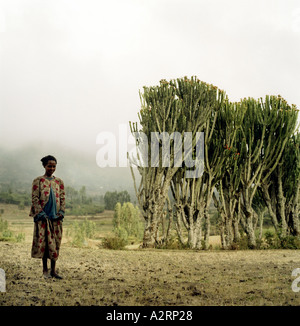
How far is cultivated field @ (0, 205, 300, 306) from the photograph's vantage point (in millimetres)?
4180

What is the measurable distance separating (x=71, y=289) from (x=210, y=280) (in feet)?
7.84

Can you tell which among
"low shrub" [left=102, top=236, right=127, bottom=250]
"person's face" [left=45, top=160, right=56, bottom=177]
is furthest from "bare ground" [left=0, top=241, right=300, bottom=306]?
"low shrub" [left=102, top=236, right=127, bottom=250]

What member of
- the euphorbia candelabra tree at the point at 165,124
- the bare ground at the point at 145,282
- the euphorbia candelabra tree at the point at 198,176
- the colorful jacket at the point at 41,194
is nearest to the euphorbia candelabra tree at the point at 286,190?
the euphorbia candelabra tree at the point at 198,176

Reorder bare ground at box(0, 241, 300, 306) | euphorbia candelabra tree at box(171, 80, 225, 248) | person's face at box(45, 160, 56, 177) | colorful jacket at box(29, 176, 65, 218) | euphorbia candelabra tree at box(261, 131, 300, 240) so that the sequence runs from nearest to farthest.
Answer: bare ground at box(0, 241, 300, 306), colorful jacket at box(29, 176, 65, 218), person's face at box(45, 160, 56, 177), euphorbia candelabra tree at box(171, 80, 225, 248), euphorbia candelabra tree at box(261, 131, 300, 240)

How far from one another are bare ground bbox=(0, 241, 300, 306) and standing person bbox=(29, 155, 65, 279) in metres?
0.55

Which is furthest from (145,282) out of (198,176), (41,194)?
(198,176)

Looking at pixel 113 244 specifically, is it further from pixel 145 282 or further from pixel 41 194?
pixel 41 194

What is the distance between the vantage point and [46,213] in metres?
5.07

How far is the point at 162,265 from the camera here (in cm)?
721

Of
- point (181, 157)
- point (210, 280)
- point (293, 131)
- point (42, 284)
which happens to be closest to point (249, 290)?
point (210, 280)

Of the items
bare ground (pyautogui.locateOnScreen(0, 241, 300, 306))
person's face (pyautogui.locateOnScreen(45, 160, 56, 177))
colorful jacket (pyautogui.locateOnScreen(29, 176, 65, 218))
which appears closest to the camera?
bare ground (pyautogui.locateOnScreen(0, 241, 300, 306))

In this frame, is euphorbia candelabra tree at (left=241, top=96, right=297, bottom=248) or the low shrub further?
euphorbia candelabra tree at (left=241, top=96, right=297, bottom=248)

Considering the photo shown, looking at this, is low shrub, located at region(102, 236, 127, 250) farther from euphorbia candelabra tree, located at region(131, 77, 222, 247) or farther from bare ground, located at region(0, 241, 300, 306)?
bare ground, located at region(0, 241, 300, 306)
